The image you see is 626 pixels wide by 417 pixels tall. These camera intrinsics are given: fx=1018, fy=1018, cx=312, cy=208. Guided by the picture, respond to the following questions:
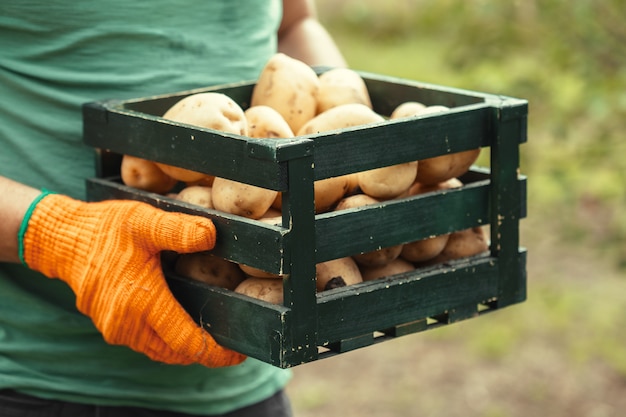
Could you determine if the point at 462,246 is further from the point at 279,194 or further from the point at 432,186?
the point at 279,194

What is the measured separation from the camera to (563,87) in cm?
360

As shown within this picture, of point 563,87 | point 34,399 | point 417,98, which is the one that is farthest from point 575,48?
point 34,399

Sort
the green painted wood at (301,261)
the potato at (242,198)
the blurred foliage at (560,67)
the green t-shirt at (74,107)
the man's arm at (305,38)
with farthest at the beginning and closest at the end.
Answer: the blurred foliage at (560,67)
the man's arm at (305,38)
the green t-shirt at (74,107)
the potato at (242,198)
the green painted wood at (301,261)

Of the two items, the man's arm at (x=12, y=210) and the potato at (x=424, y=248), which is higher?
the man's arm at (x=12, y=210)

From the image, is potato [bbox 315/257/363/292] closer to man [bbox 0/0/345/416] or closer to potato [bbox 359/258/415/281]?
potato [bbox 359/258/415/281]

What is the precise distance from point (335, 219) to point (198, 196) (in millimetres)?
255

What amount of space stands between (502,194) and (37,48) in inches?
34.0

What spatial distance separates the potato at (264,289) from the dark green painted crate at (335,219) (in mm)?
28

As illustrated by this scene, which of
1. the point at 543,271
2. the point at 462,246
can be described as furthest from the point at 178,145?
the point at 543,271

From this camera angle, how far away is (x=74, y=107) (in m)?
1.88

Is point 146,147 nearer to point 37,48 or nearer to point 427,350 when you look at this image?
point 37,48

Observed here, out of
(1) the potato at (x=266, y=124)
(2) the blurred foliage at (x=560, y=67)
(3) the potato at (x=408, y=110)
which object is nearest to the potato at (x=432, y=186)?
(3) the potato at (x=408, y=110)

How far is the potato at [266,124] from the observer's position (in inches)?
67.9

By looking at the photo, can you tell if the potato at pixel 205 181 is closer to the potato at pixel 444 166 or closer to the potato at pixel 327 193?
the potato at pixel 327 193
